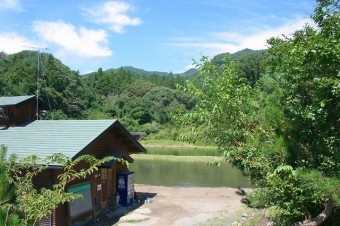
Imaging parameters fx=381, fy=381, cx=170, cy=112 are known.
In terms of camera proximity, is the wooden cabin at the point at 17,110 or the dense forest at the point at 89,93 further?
the dense forest at the point at 89,93

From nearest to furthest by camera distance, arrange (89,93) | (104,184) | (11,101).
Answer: (104,184), (11,101), (89,93)

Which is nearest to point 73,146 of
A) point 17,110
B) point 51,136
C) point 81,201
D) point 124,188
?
Answer: point 51,136

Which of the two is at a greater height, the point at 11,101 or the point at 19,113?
the point at 11,101

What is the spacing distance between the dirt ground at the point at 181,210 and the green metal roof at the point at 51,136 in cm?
319

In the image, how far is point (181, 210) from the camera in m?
15.6

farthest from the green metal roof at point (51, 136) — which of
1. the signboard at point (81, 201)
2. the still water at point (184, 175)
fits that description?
the still water at point (184, 175)

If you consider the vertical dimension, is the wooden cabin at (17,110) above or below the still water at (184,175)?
above

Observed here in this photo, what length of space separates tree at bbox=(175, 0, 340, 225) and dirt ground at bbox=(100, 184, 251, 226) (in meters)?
8.54

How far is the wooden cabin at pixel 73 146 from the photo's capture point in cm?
1266

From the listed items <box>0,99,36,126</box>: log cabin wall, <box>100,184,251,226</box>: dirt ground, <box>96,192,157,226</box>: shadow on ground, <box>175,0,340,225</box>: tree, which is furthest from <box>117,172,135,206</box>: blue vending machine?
<box>175,0,340,225</box>: tree

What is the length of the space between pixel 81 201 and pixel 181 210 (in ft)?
14.0

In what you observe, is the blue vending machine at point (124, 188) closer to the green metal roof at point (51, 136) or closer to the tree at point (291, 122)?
the green metal roof at point (51, 136)

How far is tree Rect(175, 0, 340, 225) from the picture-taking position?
397 centimetres

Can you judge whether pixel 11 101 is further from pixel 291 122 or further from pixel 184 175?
pixel 291 122
